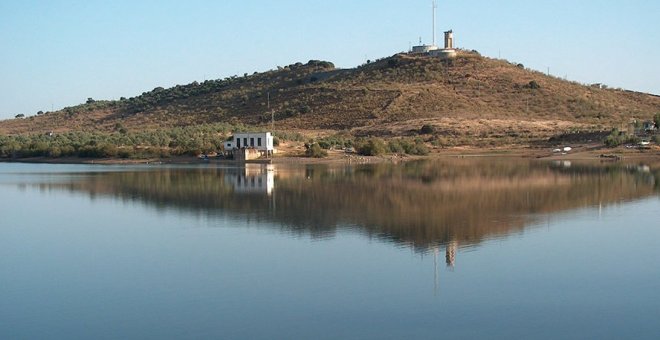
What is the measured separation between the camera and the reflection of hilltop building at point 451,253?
18.5m

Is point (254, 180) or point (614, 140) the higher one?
point (614, 140)

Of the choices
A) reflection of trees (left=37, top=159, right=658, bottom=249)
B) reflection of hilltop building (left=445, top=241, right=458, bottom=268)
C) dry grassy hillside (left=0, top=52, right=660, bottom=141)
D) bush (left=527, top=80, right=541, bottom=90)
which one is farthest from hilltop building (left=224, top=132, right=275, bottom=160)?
bush (left=527, top=80, right=541, bottom=90)

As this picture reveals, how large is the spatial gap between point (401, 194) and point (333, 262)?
14.7 meters

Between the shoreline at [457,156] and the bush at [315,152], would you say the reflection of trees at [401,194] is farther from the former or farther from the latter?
the bush at [315,152]

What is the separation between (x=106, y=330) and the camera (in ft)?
43.3

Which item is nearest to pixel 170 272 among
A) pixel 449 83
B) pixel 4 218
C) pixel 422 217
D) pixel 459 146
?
pixel 422 217

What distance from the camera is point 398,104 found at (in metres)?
83.1

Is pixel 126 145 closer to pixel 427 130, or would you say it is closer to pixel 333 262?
pixel 427 130

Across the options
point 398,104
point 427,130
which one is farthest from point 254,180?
point 398,104

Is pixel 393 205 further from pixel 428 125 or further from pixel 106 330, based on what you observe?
pixel 428 125

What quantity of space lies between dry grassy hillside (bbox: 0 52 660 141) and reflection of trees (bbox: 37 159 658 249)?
2527cm

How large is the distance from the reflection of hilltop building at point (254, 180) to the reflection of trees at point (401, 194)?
1.16 ft

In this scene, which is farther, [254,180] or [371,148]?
[371,148]

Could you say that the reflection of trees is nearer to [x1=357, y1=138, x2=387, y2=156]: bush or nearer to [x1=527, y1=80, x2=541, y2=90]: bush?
[x1=357, y1=138, x2=387, y2=156]: bush
